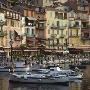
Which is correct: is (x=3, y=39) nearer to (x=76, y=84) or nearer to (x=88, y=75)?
(x=88, y=75)

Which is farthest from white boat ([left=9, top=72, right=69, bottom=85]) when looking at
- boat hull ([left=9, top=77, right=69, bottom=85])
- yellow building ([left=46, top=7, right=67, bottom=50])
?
yellow building ([left=46, top=7, right=67, bottom=50])

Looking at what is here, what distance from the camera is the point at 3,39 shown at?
109 metres

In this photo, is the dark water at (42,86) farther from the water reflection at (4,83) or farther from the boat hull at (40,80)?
the boat hull at (40,80)

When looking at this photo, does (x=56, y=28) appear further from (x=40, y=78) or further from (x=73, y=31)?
(x=40, y=78)

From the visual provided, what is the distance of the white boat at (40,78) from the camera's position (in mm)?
69438

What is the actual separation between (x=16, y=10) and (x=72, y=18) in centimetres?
2196

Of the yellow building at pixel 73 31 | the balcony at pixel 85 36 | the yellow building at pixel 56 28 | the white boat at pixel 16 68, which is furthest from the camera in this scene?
the balcony at pixel 85 36

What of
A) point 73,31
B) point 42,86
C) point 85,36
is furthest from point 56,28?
point 42,86

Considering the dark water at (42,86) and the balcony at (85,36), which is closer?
the dark water at (42,86)

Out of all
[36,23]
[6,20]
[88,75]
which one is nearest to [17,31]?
[6,20]

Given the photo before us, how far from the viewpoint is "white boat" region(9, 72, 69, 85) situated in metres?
69.4

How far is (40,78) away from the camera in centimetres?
6975

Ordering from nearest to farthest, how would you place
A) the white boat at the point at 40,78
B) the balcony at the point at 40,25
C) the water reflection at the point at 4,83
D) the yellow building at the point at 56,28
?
the water reflection at the point at 4,83
the white boat at the point at 40,78
the balcony at the point at 40,25
the yellow building at the point at 56,28

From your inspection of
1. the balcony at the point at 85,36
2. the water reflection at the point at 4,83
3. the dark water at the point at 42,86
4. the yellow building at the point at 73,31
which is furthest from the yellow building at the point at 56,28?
the dark water at the point at 42,86
